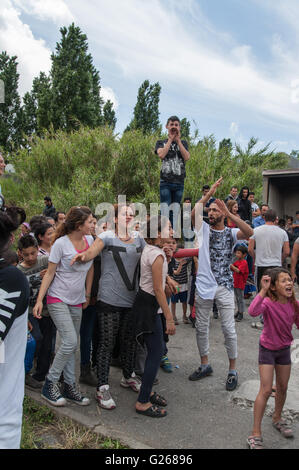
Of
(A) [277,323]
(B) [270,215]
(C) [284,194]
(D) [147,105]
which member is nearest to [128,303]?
(A) [277,323]

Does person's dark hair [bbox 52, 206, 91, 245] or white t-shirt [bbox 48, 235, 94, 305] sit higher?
person's dark hair [bbox 52, 206, 91, 245]

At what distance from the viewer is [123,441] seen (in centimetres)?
332

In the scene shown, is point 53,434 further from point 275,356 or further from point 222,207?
point 222,207

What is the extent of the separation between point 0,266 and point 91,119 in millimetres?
32355

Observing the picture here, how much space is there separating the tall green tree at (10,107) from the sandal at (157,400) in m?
33.4

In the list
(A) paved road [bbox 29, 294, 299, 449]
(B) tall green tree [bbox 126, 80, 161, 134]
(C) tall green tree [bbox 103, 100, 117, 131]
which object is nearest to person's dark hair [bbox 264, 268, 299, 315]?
(A) paved road [bbox 29, 294, 299, 449]

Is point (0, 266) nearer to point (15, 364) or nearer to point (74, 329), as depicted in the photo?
point (15, 364)

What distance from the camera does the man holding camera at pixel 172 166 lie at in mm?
6393

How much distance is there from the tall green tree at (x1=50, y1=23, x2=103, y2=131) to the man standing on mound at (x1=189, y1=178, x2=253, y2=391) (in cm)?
2750

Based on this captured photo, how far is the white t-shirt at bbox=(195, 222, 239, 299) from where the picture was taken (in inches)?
178

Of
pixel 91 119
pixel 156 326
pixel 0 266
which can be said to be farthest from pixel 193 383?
pixel 91 119

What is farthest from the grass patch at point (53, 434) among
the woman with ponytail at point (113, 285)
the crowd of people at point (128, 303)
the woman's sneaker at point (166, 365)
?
the woman's sneaker at point (166, 365)

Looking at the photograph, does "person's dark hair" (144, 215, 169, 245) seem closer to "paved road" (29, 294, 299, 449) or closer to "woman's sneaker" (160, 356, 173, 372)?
"paved road" (29, 294, 299, 449)

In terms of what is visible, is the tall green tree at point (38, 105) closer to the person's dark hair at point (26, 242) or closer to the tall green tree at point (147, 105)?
the tall green tree at point (147, 105)
